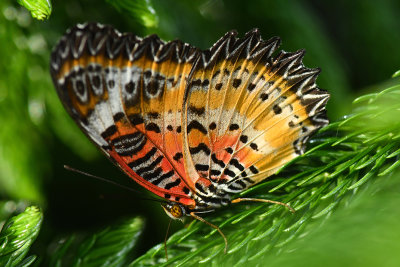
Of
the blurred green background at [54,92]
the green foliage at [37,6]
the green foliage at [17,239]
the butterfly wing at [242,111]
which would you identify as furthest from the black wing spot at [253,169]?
the green foliage at [37,6]

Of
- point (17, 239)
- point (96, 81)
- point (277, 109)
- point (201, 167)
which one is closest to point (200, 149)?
point (201, 167)

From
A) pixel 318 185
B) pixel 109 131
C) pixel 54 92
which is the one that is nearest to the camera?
pixel 318 185

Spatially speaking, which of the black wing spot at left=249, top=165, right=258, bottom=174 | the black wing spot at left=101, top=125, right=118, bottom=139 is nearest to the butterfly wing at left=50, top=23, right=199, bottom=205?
the black wing spot at left=101, top=125, right=118, bottom=139

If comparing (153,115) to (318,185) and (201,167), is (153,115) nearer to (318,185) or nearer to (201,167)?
(201,167)

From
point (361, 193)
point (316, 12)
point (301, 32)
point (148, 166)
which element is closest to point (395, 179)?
point (361, 193)

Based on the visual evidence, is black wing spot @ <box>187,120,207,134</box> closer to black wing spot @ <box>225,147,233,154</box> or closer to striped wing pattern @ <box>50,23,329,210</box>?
striped wing pattern @ <box>50,23,329,210</box>

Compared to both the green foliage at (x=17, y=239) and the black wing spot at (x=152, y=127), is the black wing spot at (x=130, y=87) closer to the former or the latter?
the black wing spot at (x=152, y=127)
